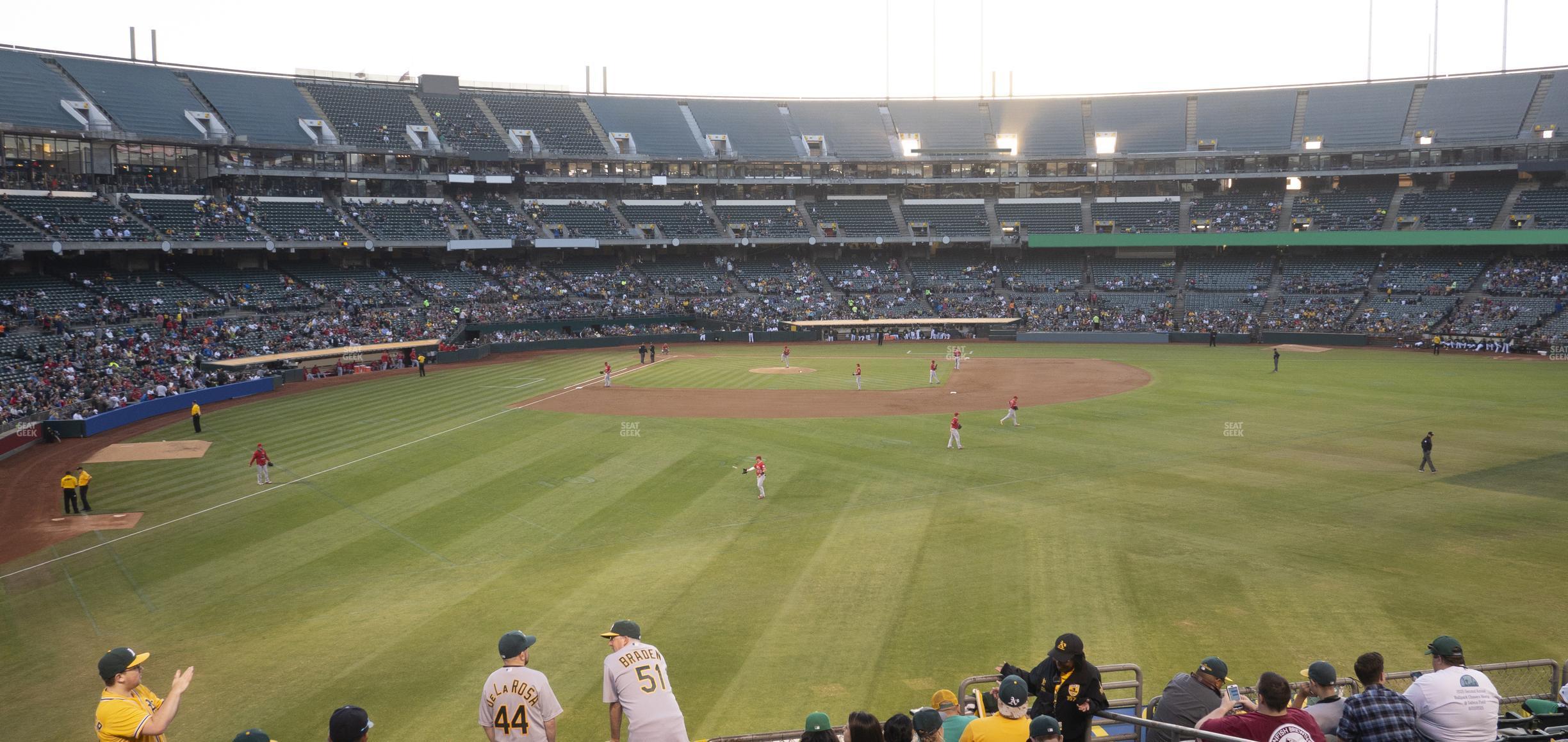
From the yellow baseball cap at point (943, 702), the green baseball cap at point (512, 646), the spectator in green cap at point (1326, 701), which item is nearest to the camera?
the green baseball cap at point (512, 646)

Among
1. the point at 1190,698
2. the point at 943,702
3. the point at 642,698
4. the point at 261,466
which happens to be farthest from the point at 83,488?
the point at 1190,698

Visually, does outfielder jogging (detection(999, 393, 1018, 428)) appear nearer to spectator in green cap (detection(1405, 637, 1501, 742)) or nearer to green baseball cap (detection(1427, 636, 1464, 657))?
green baseball cap (detection(1427, 636, 1464, 657))

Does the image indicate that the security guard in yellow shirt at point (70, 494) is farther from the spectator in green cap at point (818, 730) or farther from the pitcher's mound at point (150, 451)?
the spectator in green cap at point (818, 730)

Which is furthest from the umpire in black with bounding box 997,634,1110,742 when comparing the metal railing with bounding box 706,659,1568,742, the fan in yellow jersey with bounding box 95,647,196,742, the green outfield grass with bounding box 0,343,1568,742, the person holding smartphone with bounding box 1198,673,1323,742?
the fan in yellow jersey with bounding box 95,647,196,742

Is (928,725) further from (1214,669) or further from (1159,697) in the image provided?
(1159,697)

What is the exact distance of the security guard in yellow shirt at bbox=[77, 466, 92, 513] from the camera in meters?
25.6

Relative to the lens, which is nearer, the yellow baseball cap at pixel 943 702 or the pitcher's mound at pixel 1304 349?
the yellow baseball cap at pixel 943 702

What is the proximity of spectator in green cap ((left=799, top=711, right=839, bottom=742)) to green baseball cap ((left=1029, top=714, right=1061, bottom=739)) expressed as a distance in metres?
1.44

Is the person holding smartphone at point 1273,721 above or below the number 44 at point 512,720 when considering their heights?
above

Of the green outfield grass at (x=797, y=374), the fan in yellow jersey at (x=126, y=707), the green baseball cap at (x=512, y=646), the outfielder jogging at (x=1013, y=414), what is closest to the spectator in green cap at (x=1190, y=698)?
the green baseball cap at (x=512, y=646)

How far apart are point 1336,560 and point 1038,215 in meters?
71.2

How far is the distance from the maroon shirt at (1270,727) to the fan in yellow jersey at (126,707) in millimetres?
8167

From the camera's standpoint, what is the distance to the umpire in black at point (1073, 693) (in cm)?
755

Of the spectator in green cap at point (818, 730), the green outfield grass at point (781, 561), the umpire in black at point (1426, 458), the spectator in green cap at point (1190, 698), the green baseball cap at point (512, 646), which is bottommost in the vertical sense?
the green outfield grass at point (781, 561)
